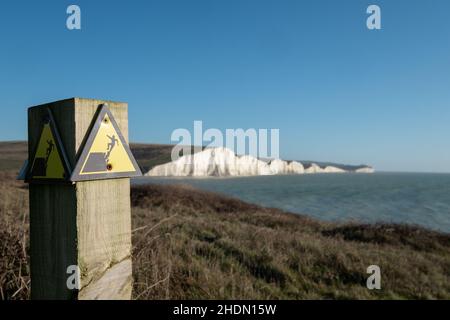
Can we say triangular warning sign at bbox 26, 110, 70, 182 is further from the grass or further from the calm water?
the calm water

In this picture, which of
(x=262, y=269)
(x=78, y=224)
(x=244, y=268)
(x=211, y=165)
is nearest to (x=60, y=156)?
(x=78, y=224)

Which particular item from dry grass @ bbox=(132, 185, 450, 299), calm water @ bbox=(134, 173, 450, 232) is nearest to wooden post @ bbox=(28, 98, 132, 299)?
dry grass @ bbox=(132, 185, 450, 299)

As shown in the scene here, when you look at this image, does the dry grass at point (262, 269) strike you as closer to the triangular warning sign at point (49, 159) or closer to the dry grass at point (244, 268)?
the dry grass at point (244, 268)

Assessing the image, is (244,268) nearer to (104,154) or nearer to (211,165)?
(104,154)

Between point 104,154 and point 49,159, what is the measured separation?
26cm

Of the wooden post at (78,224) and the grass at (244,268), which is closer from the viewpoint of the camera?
the wooden post at (78,224)

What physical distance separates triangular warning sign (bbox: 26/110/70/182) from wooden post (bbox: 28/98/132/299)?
0.09 feet

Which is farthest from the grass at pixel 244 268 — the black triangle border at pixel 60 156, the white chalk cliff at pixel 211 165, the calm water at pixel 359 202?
the white chalk cliff at pixel 211 165

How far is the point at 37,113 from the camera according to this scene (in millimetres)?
1482

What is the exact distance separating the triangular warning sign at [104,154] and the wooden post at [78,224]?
0.04 metres

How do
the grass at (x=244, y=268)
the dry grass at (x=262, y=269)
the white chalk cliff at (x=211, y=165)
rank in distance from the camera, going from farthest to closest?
1. the white chalk cliff at (x=211, y=165)
2. the dry grass at (x=262, y=269)
3. the grass at (x=244, y=268)

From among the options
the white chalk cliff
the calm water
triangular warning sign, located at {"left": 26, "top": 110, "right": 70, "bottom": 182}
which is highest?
triangular warning sign, located at {"left": 26, "top": 110, "right": 70, "bottom": 182}

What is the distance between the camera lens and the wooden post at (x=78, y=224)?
1332mm

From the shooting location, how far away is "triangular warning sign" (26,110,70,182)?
133cm
